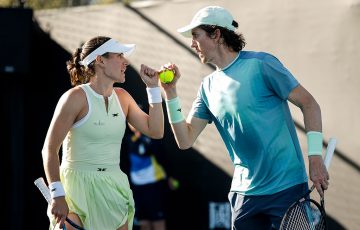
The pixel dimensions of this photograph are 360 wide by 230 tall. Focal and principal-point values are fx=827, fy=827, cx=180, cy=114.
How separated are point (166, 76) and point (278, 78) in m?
0.66

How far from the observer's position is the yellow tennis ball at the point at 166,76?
4395 millimetres

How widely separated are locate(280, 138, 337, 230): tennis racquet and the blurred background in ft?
8.28

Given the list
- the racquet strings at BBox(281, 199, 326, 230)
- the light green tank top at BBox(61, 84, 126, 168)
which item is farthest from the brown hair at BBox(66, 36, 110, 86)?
the racquet strings at BBox(281, 199, 326, 230)

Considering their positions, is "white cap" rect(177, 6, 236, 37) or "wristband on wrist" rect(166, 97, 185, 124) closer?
"white cap" rect(177, 6, 236, 37)

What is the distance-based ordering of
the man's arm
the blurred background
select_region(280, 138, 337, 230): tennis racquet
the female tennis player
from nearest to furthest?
select_region(280, 138, 337, 230): tennis racquet, the man's arm, the female tennis player, the blurred background

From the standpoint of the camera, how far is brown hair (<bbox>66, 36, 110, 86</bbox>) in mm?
4523

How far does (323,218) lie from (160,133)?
1.15 meters

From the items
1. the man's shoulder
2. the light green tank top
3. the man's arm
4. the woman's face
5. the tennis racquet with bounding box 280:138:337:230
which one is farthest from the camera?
the woman's face

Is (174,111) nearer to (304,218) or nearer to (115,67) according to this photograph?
(115,67)

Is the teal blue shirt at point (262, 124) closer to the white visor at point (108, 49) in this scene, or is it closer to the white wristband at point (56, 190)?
the white visor at point (108, 49)

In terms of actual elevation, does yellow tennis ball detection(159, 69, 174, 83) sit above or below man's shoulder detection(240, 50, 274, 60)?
below

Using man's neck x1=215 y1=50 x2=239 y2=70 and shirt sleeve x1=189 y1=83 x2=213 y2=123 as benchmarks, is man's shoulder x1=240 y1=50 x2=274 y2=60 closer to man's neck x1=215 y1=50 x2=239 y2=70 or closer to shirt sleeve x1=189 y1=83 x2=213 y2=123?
man's neck x1=215 y1=50 x2=239 y2=70

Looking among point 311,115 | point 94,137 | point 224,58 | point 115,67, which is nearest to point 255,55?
point 224,58

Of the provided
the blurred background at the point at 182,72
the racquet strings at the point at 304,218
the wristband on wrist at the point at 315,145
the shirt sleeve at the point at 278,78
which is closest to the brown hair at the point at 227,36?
the shirt sleeve at the point at 278,78
